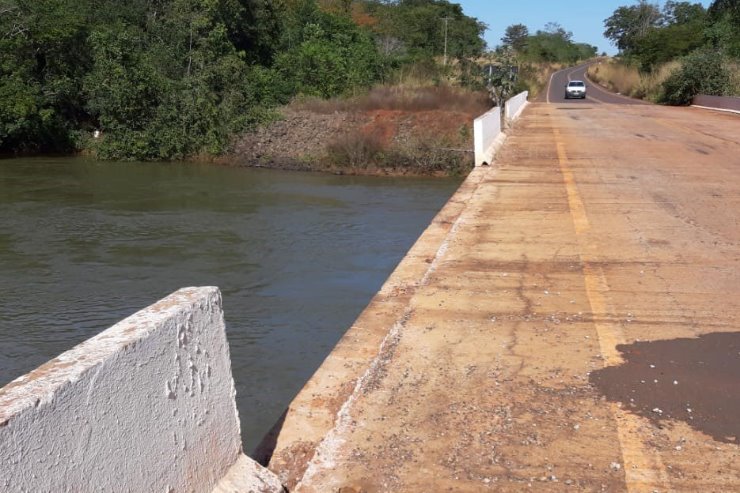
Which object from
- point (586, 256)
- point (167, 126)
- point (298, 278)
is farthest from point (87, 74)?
point (586, 256)

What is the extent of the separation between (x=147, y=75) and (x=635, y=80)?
154ft

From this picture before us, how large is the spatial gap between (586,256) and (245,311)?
7.69 m

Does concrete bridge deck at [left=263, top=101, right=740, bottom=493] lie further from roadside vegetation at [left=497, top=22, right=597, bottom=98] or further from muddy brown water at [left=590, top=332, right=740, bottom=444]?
roadside vegetation at [left=497, top=22, right=597, bottom=98]

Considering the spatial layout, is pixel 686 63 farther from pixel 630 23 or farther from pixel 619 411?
pixel 630 23

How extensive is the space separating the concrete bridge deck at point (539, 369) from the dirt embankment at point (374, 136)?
25614 millimetres

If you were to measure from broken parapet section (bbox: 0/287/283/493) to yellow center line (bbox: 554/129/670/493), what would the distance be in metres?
1.78

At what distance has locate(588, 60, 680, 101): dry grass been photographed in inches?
2285

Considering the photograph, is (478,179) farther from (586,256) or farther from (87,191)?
(87,191)

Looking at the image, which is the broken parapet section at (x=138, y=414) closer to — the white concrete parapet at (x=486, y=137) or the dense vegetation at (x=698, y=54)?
the white concrete parapet at (x=486, y=137)

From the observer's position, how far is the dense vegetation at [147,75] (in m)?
38.3

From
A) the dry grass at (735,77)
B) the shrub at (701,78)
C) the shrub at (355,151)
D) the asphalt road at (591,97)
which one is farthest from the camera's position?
the asphalt road at (591,97)

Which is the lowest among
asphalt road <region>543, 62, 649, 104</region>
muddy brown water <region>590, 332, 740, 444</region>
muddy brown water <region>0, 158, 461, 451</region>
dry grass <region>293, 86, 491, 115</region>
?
muddy brown water <region>0, 158, 461, 451</region>

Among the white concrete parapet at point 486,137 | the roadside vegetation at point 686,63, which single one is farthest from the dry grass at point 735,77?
the white concrete parapet at point 486,137

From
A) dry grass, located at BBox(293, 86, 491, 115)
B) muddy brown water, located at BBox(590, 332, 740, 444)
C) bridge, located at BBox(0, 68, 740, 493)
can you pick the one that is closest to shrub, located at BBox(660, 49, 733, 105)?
dry grass, located at BBox(293, 86, 491, 115)
